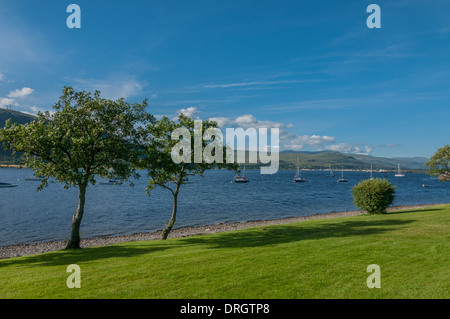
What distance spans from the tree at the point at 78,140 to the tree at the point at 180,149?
2.04 meters

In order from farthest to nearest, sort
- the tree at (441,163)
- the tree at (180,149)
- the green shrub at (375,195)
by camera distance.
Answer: the tree at (441,163), the green shrub at (375,195), the tree at (180,149)

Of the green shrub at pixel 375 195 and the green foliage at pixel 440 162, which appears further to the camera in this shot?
the green foliage at pixel 440 162

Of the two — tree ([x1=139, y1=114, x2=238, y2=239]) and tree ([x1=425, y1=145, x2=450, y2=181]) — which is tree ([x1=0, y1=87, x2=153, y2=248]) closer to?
tree ([x1=139, y1=114, x2=238, y2=239])

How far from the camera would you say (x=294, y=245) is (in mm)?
16281

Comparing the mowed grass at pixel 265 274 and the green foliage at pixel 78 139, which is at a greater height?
the green foliage at pixel 78 139

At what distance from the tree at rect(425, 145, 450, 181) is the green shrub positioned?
28570 mm

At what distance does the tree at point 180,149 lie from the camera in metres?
23.7

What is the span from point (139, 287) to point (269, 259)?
5950 millimetres

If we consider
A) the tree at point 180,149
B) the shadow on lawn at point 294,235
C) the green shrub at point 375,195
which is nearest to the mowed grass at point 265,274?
the shadow on lawn at point 294,235

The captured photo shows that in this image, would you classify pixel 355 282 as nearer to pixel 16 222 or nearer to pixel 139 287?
pixel 139 287

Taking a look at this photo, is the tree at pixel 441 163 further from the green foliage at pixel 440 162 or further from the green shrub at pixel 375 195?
the green shrub at pixel 375 195

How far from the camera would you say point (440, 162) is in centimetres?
5356

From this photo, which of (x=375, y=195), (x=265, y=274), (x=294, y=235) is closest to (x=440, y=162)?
(x=375, y=195)
